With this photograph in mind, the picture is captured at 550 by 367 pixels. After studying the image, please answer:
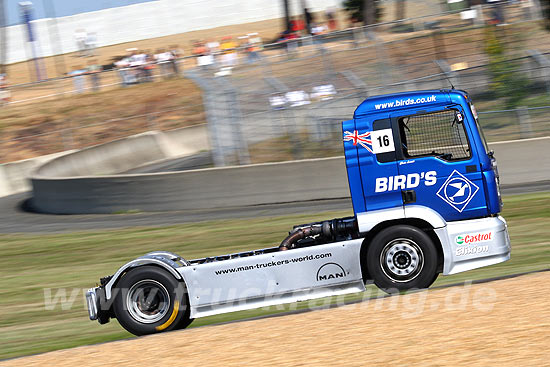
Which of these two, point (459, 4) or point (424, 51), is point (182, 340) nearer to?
point (424, 51)

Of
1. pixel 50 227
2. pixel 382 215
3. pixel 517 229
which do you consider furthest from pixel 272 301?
pixel 50 227

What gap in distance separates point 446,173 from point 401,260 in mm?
1080

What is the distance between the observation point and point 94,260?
45.0 ft

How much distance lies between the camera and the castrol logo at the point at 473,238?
8.17 m

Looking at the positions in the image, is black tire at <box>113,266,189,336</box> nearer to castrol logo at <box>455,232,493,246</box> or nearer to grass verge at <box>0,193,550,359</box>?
grass verge at <box>0,193,550,359</box>

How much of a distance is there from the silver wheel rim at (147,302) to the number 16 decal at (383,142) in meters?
2.84

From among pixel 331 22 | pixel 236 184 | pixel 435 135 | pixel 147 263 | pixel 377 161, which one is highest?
pixel 331 22

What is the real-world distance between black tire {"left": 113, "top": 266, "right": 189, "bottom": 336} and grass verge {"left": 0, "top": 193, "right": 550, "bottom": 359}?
40 cm

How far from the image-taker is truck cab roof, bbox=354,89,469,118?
845 centimetres

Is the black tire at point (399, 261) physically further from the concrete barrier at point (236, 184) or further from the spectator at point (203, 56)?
the spectator at point (203, 56)

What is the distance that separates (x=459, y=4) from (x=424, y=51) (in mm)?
6222

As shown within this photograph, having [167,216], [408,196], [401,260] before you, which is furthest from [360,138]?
[167,216]

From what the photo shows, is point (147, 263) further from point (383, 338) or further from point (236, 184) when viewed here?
point (236, 184)

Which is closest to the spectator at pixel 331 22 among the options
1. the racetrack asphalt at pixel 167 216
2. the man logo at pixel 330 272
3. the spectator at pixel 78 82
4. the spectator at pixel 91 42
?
the spectator at pixel 78 82
